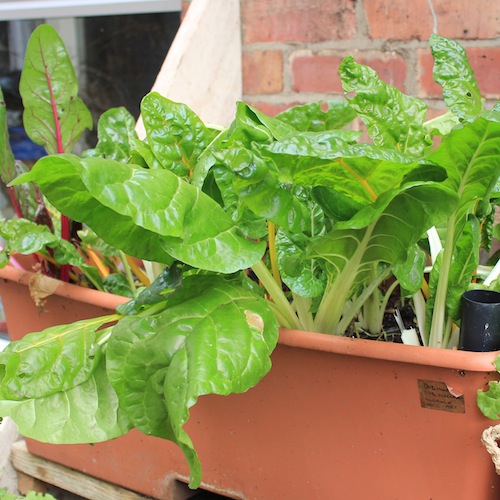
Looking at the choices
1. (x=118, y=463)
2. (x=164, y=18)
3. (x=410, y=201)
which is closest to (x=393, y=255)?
(x=410, y=201)

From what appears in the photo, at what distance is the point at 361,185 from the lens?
2.17 feet

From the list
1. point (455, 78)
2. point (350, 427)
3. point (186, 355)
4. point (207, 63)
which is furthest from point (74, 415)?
point (207, 63)

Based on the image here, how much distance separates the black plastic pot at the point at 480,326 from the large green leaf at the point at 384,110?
17 cm

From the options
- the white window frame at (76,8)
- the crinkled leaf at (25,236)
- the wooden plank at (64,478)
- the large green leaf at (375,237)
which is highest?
the white window frame at (76,8)

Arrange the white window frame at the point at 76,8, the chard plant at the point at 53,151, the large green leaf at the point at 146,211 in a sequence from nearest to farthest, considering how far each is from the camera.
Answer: the large green leaf at the point at 146,211 < the chard plant at the point at 53,151 < the white window frame at the point at 76,8

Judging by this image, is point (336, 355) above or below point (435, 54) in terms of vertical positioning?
below

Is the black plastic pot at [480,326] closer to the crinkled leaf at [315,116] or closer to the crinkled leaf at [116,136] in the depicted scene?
the crinkled leaf at [315,116]

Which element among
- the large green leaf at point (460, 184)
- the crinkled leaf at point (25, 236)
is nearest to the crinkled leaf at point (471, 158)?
the large green leaf at point (460, 184)

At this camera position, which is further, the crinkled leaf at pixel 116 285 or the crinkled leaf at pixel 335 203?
the crinkled leaf at pixel 116 285

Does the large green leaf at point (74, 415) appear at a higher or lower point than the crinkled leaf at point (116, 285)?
lower

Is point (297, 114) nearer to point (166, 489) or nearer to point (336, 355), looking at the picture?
point (336, 355)

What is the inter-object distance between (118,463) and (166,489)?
0.26 feet

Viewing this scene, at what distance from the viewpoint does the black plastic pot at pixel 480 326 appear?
2.30ft

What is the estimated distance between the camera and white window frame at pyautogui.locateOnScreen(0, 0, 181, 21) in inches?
64.7
